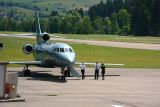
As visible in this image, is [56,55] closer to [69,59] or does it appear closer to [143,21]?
[69,59]

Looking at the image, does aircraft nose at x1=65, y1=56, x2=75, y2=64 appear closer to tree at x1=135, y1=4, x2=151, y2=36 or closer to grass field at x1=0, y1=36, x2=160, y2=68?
grass field at x1=0, y1=36, x2=160, y2=68

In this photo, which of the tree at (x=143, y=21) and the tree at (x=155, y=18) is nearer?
the tree at (x=155, y=18)

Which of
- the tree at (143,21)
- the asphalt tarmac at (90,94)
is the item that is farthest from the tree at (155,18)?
the asphalt tarmac at (90,94)

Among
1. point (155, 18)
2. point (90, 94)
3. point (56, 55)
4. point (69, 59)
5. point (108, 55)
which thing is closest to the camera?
point (90, 94)

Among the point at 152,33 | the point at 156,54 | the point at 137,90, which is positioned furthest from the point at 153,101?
the point at 152,33

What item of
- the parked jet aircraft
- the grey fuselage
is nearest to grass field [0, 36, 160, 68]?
the parked jet aircraft

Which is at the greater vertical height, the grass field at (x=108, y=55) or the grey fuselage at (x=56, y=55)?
the grey fuselage at (x=56, y=55)

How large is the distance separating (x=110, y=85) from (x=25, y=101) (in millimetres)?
11594

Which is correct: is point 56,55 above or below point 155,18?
below

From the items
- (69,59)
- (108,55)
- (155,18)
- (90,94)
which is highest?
(155,18)

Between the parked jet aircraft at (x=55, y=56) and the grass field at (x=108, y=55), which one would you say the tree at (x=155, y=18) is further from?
the parked jet aircraft at (x=55, y=56)

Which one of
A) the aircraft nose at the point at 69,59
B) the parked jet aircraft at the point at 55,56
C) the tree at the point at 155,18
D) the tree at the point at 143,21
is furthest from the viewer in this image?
the tree at the point at 143,21

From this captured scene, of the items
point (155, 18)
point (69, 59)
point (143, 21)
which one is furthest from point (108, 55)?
point (155, 18)

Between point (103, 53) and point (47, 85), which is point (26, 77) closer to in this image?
point (47, 85)
